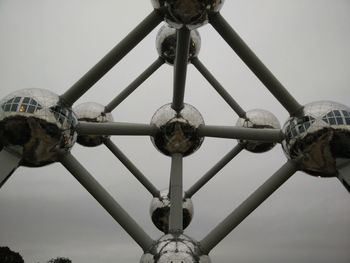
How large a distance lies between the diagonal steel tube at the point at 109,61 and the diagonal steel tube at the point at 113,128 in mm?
455

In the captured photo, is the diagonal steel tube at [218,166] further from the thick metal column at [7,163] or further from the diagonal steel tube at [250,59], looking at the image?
the thick metal column at [7,163]

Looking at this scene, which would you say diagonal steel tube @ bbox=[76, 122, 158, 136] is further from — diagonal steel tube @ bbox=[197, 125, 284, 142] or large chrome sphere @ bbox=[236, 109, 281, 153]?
large chrome sphere @ bbox=[236, 109, 281, 153]

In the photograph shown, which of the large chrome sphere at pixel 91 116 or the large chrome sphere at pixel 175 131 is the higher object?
the large chrome sphere at pixel 91 116

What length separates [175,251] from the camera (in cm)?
412

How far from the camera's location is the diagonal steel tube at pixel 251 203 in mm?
4348

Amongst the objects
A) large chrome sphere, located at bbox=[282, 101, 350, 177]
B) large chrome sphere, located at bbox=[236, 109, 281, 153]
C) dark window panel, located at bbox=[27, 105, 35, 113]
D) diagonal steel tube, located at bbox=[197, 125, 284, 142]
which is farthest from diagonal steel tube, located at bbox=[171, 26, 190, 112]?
large chrome sphere, located at bbox=[236, 109, 281, 153]

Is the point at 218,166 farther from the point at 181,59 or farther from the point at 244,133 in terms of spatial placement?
the point at 181,59

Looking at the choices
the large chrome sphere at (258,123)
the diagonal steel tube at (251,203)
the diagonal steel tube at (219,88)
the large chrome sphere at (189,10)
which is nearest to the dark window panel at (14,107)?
the large chrome sphere at (189,10)

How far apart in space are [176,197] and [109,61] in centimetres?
216

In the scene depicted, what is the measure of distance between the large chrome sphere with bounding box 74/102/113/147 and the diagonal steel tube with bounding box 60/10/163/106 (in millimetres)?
2984

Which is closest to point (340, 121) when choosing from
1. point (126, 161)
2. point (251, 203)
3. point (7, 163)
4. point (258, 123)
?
point (251, 203)

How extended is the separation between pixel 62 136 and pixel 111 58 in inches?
39.2

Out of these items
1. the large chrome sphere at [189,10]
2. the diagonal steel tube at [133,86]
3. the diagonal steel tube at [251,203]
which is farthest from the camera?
the diagonal steel tube at [133,86]

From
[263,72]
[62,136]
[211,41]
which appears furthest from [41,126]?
[211,41]
